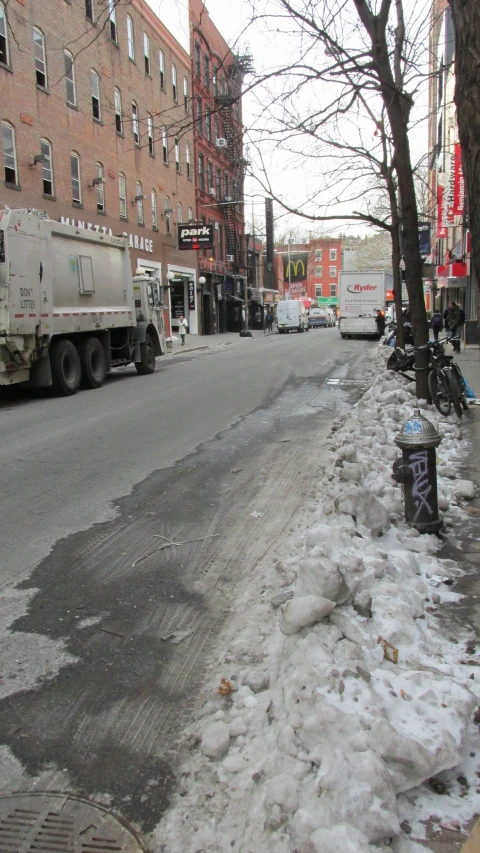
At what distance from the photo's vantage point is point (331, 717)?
2385 millimetres

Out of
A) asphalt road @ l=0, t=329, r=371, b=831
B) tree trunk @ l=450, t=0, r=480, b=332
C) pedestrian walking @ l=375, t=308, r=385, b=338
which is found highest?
tree trunk @ l=450, t=0, r=480, b=332

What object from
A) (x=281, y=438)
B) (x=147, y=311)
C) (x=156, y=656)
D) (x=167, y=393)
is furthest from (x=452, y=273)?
(x=156, y=656)

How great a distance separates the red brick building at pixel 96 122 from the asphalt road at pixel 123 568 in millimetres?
10074

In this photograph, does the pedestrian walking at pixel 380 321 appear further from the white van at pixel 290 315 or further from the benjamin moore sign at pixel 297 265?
the benjamin moore sign at pixel 297 265

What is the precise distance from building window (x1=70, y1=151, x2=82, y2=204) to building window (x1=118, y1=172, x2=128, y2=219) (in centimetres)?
382

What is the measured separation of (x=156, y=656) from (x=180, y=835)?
122 cm

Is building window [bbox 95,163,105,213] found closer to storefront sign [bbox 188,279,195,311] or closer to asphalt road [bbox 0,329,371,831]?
Answer: storefront sign [bbox 188,279,195,311]

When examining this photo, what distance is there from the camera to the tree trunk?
365 centimetres

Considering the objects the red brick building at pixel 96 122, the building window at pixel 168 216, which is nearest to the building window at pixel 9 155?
the red brick building at pixel 96 122

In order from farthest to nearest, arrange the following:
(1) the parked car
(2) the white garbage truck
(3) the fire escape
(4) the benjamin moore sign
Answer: (4) the benjamin moore sign < (1) the parked car < (2) the white garbage truck < (3) the fire escape

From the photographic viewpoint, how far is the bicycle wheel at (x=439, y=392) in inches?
387

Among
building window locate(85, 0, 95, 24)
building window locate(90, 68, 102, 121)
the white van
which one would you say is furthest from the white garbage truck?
the white van

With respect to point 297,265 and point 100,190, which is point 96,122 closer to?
point 100,190

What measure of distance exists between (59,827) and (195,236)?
3525 centimetres
